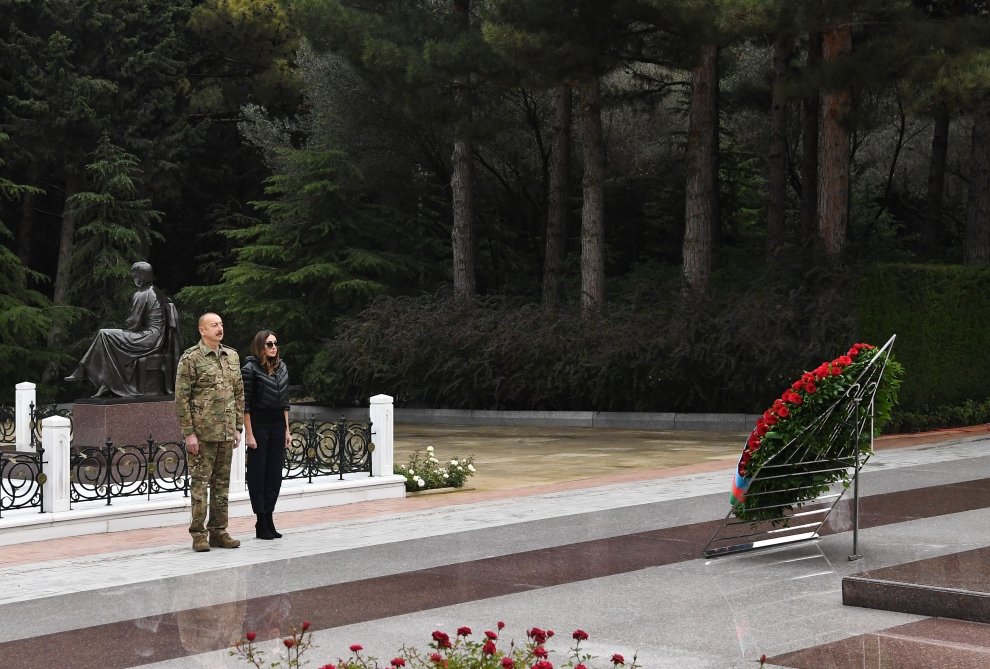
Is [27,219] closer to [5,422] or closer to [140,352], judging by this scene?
[5,422]

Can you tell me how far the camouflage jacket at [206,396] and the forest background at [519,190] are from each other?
39.1 feet

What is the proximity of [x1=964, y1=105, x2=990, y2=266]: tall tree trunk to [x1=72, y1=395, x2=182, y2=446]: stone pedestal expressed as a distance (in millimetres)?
15085

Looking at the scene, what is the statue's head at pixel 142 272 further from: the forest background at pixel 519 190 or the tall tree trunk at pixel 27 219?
the tall tree trunk at pixel 27 219

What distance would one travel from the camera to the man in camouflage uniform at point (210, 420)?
10.2 metres

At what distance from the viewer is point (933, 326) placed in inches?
819

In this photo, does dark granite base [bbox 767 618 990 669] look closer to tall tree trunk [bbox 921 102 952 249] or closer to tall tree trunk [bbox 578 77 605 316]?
tall tree trunk [bbox 578 77 605 316]

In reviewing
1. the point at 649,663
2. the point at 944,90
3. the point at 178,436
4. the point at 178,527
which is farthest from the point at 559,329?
the point at 649,663

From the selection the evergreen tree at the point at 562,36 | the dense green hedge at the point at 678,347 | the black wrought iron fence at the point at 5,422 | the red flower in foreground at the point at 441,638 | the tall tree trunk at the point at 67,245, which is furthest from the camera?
the tall tree trunk at the point at 67,245

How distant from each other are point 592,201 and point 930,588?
19.0 meters

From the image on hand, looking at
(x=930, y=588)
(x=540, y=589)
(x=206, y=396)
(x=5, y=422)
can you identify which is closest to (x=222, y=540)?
(x=206, y=396)

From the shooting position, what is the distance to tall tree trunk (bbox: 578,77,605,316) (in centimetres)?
2578

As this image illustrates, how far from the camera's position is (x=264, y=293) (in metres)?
30.4

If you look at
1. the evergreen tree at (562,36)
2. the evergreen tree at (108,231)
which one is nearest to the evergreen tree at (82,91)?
the evergreen tree at (108,231)

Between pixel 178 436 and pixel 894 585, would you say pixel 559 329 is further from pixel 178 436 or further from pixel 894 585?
pixel 894 585
